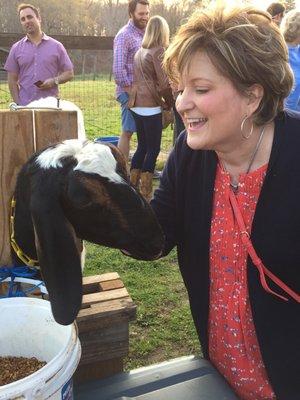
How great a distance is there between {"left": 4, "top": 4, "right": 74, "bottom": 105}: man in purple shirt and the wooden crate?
3204mm

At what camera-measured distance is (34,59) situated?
4.93 metres

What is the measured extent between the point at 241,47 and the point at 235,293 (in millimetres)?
825

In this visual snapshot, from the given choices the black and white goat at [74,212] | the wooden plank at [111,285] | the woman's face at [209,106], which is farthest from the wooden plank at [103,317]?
the woman's face at [209,106]

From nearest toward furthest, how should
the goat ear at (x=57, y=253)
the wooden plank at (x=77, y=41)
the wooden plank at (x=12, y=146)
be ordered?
the goat ear at (x=57, y=253) < the wooden plank at (x=12, y=146) < the wooden plank at (x=77, y=41)

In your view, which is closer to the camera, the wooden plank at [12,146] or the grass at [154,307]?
the wooden plank at [12,146]

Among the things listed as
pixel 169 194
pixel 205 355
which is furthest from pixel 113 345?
pixel 169 194

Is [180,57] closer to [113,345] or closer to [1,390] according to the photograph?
[1,390]

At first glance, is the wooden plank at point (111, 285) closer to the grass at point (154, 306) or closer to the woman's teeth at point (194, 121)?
the grass at point (154, 306)

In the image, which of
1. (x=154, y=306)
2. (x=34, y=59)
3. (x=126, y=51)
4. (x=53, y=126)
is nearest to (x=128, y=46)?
(x=126, y=51)

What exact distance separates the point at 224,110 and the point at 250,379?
0.95 m

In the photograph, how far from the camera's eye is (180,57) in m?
1.54

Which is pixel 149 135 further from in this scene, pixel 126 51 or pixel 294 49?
pixel 294 49

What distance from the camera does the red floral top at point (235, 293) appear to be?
65.0 inches

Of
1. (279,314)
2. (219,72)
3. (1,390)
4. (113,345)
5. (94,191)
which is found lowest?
(113,345)
